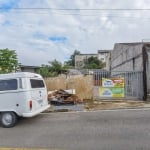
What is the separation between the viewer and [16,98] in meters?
11.8

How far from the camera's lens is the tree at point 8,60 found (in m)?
27.4

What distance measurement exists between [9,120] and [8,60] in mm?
16517

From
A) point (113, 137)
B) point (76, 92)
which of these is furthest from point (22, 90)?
point (76, 92)

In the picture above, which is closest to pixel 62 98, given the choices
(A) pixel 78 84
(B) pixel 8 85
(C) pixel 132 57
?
(A) pixel 78 84

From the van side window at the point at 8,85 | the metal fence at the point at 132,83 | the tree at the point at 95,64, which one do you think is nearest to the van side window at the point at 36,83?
the van side window at the point at 8,85

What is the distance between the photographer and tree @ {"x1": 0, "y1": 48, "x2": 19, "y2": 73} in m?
27.4

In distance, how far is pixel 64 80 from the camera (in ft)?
70.0

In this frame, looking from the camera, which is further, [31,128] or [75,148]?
[31,128]

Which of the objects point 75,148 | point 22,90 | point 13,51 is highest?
point 13,51

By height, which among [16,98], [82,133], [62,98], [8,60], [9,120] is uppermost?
[8,60]

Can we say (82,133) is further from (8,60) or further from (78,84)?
(8,60)

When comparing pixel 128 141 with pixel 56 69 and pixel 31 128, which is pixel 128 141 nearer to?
pixel 31 128

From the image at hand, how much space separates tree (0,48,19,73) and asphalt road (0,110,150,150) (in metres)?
14.6

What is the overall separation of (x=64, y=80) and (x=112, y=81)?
331 centimetres
